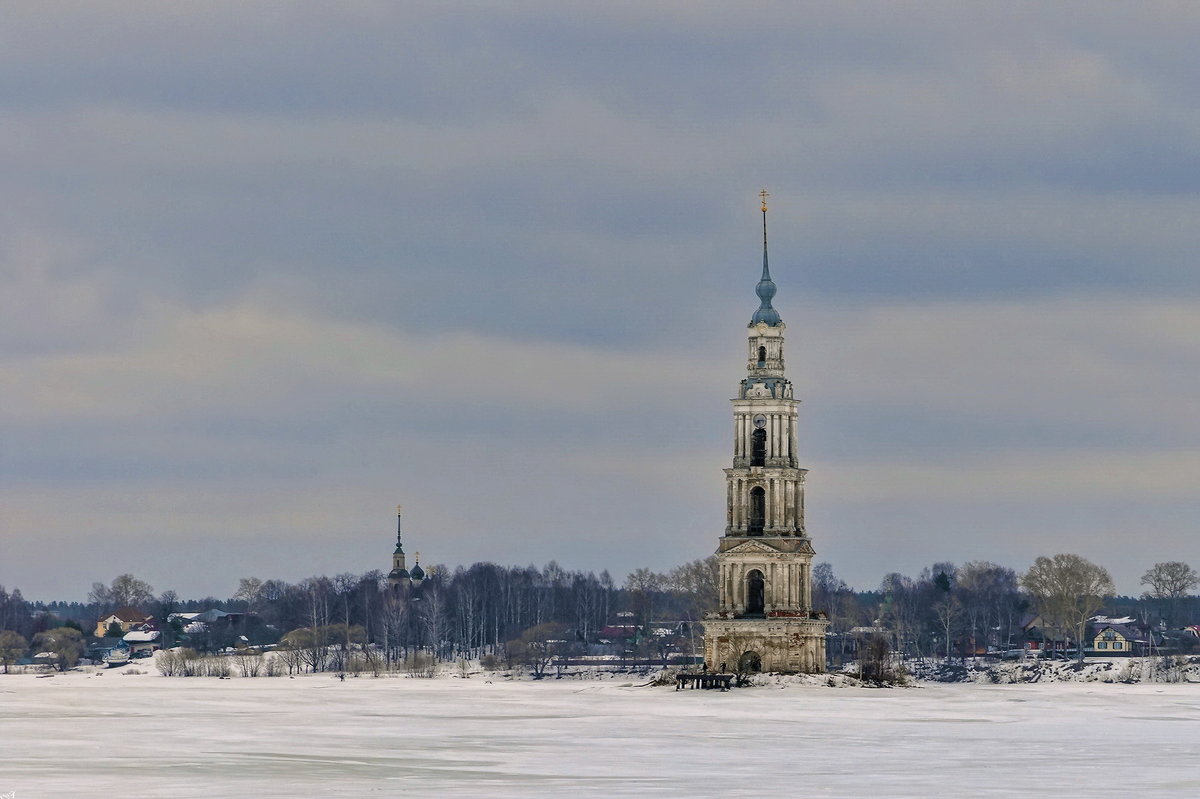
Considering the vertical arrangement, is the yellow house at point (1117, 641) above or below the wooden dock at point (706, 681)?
above

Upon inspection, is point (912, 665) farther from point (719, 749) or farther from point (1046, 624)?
point (719, 749)

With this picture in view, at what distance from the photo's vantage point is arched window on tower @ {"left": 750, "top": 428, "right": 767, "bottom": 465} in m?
120

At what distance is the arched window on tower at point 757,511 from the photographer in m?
120

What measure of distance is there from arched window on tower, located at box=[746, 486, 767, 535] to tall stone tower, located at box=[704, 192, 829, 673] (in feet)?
0.17

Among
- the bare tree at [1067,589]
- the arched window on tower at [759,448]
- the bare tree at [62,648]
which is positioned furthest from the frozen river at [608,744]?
the bare tree at [62,648]

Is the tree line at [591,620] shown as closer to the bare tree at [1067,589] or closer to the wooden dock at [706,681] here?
the bare tree at [1067,589]

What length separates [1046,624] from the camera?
170m

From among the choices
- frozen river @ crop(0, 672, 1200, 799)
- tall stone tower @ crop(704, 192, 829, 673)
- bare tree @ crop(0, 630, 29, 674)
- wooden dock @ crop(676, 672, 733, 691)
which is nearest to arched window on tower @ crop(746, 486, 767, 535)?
tall stone tower @ crop(704, 192, 829, 673)

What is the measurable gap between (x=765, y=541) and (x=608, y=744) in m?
51.2

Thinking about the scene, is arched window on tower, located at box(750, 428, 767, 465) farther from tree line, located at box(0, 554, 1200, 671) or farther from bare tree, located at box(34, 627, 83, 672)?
bare tree, located at box(34, 627, 83, 672)

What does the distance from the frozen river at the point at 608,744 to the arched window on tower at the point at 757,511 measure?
10.8 m

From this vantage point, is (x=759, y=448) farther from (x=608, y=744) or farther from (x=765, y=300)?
(x=608, y=744)

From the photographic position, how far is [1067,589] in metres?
165

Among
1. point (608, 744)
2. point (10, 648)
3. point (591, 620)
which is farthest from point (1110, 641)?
point (608, 744)
